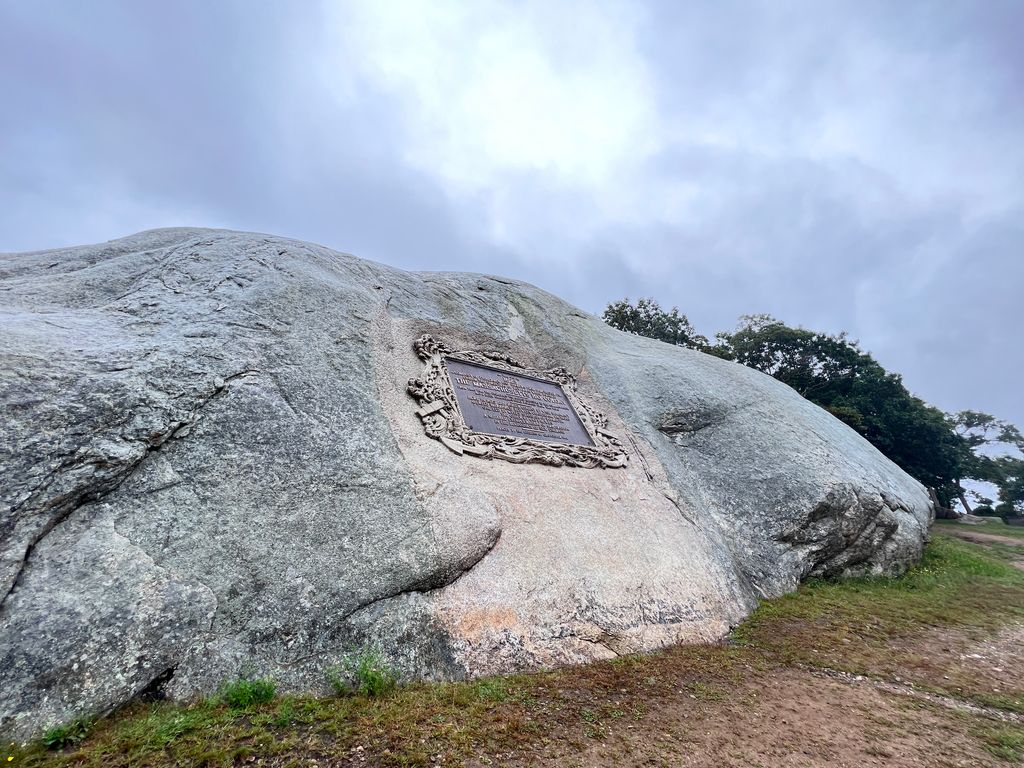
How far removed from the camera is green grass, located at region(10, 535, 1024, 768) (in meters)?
2.73

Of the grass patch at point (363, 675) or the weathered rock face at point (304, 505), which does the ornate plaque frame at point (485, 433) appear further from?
the grass patch at point (363, 675)

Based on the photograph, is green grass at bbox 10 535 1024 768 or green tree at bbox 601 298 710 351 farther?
green tree at bbox 601 298 710 351

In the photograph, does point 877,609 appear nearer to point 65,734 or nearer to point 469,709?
point 469,709

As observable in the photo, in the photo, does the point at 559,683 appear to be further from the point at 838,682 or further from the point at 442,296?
the point at 442,296

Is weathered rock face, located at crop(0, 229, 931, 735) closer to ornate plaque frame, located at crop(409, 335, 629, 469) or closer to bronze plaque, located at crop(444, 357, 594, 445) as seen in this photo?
ornate plaque frame, located at crop(409, 335, 629, 469)

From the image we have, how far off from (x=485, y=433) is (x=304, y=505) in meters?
2.69

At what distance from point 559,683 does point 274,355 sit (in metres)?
4.21

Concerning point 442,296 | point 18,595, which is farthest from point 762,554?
point 18,595

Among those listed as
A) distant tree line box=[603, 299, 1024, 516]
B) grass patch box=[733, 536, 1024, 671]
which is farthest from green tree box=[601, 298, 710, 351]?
grass patch box=[733, 536, 1024, 671]

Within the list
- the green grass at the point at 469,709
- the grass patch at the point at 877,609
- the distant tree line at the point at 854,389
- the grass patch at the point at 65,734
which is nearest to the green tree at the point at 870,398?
the distant tree line at the point at 854,389

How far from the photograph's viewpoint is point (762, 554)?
7059 mm

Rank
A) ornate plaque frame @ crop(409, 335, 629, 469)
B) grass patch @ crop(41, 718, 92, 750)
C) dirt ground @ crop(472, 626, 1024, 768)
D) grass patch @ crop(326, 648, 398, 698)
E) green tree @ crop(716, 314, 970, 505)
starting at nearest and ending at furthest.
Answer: grass patch @ crop(41, 718, 92, 750), dirt ground @ crop(472, 626, 1024, 768), grass patch @ crop(326, 648, 398, 698), ornate plaque frame @ crop(409, 335, 629, 469), green tree @ crop(716, 314, 970, 505)

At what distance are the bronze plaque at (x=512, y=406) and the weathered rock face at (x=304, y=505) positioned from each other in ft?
2.12

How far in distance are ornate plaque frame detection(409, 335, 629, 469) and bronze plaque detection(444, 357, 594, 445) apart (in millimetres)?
112
